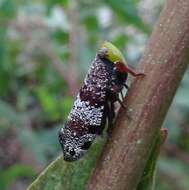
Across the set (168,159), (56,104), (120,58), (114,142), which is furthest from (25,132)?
(114,142)

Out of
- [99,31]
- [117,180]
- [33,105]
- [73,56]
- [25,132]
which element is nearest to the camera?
[117,180]

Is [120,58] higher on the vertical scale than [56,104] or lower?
higher

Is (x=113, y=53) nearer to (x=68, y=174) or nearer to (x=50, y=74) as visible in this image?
(x=68, y=174)

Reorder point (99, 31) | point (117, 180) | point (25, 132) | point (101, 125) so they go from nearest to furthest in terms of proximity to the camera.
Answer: point (117, 180), point (101, 125), point (25, 132), point (99, 31)

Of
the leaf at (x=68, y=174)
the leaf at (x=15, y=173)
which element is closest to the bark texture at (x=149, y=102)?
the leaf at (x=68, y=174)

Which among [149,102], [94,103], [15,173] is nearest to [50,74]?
[15,173]

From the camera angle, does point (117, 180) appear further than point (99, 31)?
No

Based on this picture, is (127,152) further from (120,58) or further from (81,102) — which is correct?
(81,102)

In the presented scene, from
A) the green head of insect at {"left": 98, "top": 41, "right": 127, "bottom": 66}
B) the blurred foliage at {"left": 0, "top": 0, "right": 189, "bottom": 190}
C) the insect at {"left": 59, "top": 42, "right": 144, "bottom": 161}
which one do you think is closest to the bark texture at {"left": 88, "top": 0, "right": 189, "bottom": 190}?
the green head of insect at {"left": 98, "top": 41, "right": 127, "bottom": 66}

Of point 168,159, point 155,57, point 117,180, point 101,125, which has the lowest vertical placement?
point 168,159
